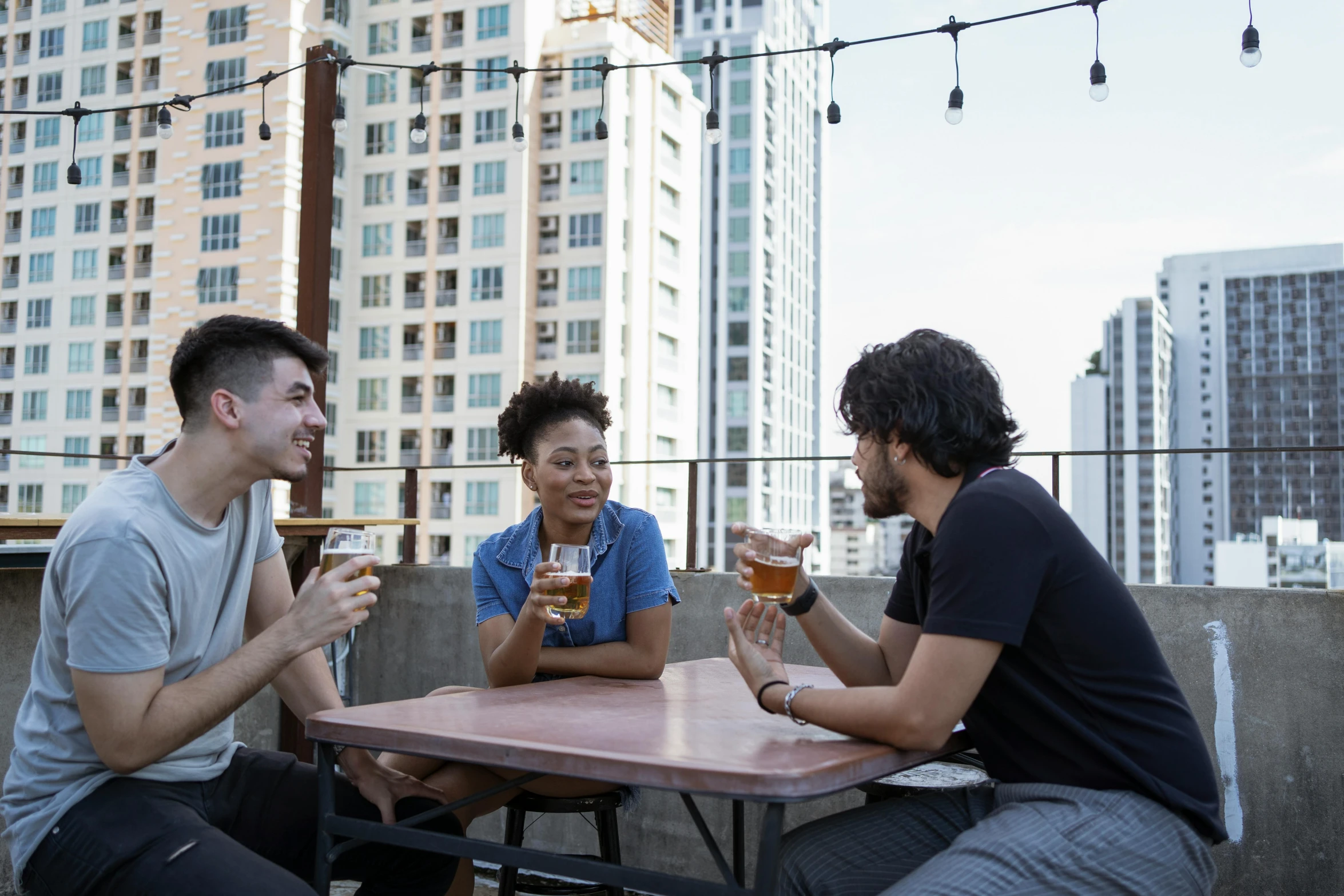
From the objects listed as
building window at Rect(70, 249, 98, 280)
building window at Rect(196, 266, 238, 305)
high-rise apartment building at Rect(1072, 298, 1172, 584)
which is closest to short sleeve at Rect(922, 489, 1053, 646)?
building window at Rect(196, 266, 238, 305)

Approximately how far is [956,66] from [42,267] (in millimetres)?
58645

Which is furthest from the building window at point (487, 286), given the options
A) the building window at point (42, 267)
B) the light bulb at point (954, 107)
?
the light bulb at point (954, 107)

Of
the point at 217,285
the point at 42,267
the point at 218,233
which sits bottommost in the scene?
the point at 217,285

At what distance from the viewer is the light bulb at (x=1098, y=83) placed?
184 inches

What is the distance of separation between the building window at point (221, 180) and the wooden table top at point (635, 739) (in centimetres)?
5361

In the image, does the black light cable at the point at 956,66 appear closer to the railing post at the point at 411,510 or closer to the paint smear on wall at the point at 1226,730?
the paint smear on wall at the point at 1226,730

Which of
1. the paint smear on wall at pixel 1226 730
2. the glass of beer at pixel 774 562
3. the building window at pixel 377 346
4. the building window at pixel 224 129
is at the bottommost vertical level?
the paint smear on wall at pixel 1226 730

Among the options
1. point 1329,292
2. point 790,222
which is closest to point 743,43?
point 790,222

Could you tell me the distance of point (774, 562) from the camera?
1.96 metres

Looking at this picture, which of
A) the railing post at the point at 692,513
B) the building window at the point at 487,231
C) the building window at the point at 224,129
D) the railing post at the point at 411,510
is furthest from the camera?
the building window at the point at 487,231

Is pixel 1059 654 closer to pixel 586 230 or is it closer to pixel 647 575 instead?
pixel 647 575

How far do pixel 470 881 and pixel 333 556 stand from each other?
29.7 inches

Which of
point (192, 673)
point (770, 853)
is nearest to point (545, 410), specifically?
point (192, 673)

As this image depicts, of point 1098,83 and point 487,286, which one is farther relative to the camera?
point 487,286
